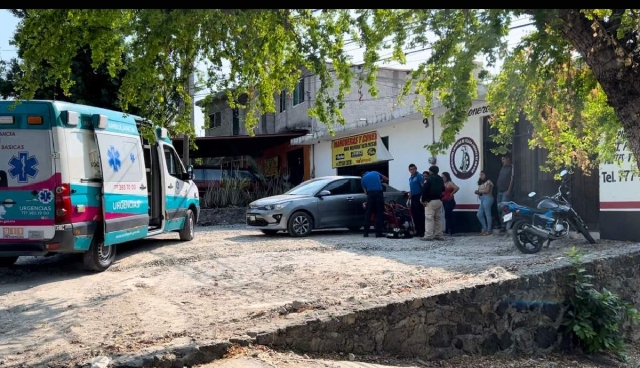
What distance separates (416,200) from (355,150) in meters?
6.11

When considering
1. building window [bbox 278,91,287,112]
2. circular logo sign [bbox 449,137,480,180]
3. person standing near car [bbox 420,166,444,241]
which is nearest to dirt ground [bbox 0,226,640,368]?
person standing near car [bbox 420,166,444,241]

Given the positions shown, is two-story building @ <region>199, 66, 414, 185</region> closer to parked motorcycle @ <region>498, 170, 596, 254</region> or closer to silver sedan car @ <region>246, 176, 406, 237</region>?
silver sedan car @ <region>246, 176, 406, 237</region>

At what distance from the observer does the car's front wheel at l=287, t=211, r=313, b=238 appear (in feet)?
42.2

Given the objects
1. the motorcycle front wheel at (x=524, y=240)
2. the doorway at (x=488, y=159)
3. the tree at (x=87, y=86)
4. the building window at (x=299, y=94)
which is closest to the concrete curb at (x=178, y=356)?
the motorcycle front wheel at (x=524, y=240)

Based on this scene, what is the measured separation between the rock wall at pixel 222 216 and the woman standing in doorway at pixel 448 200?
7.75 m

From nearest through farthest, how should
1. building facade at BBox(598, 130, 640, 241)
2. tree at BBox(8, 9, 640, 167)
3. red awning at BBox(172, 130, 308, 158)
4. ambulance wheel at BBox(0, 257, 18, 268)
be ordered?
tree at BBox(8, 9, 640, 167) < ambulance wheel at BBox(0, 257, 18, 268) < building facade at BBox(598, 130, 640, 241) < red awning at BBox(172, 130, 308, 158)

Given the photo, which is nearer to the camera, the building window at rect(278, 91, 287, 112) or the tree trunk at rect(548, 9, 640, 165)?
the tree trunk at rect(548, 9, 640, 165)

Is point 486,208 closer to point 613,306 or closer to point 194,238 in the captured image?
point 613,306

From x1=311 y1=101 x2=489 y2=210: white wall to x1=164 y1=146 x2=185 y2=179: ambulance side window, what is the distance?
5940mm

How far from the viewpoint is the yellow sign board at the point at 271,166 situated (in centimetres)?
2503

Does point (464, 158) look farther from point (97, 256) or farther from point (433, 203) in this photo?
point (97, 256)

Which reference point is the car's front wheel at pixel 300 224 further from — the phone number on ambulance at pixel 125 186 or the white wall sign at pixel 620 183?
the white wall sign at pixel 620 183

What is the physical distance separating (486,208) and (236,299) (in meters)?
7.30

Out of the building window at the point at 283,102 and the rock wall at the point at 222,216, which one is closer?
the rock wall at the point at 222,216
